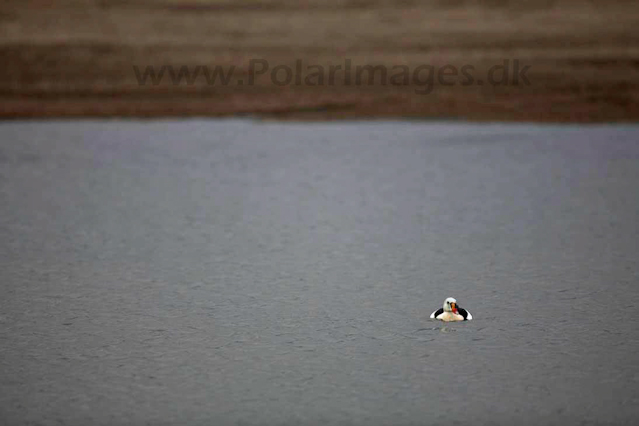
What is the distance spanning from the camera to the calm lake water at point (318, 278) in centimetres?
210

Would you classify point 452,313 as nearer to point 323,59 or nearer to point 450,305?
point 450,305

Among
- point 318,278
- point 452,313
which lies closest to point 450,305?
point 452,313

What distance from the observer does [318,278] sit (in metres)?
3.06

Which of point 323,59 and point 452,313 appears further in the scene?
point 323,59

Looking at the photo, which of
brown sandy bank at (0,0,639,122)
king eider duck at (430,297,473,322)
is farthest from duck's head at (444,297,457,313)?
brown sandy bank at (0,0,639,122)

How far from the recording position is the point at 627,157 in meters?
4.89

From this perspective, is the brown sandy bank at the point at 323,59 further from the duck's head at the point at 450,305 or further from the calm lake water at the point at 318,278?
the duck's head at the point at 450,305

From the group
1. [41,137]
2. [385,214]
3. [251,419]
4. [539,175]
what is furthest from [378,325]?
[41,137]

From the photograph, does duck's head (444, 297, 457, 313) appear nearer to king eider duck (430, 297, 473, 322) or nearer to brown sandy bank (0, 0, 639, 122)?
king eider duck (430, 297, 473, 322)

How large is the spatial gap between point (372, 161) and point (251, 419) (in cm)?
305

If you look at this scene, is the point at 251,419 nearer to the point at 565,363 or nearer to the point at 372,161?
the point at 565,363

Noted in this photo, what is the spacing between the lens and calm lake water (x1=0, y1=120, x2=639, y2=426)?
210 centimetres

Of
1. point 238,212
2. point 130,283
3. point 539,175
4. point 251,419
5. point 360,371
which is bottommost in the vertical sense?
point 251,419

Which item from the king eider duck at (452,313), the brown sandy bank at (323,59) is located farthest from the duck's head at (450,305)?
the brown sandy bank at (323,59)
